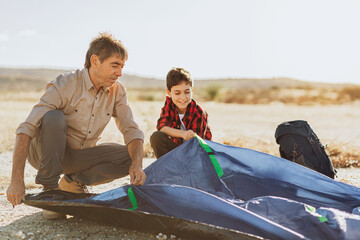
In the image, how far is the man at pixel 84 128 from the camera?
310 cm

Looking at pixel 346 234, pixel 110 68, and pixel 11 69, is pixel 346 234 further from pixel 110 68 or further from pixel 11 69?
pixel 11 69

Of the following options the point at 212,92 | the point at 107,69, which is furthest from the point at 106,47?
the point at 212,92

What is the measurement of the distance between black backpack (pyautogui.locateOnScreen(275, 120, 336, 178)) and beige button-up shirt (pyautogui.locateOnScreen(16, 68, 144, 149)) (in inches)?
63.9

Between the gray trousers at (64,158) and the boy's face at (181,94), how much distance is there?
77 centimetres

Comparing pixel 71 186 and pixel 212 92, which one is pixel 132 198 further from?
pixel 212 92

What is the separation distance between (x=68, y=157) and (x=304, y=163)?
230 cm

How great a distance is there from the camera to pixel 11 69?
81312 millimetres

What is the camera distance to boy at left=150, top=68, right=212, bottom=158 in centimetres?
398

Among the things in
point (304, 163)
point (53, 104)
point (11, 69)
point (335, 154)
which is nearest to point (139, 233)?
point (53, 104)

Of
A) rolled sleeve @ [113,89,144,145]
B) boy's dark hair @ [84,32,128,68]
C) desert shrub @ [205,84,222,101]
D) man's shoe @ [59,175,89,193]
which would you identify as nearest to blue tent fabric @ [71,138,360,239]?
rolled sleeve @ [113,89,144,145]

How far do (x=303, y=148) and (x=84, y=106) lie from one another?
2.25 metres

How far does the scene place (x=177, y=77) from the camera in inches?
157

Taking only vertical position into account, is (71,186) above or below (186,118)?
below

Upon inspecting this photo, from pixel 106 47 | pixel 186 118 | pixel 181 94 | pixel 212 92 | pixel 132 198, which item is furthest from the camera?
pixel 212 92
